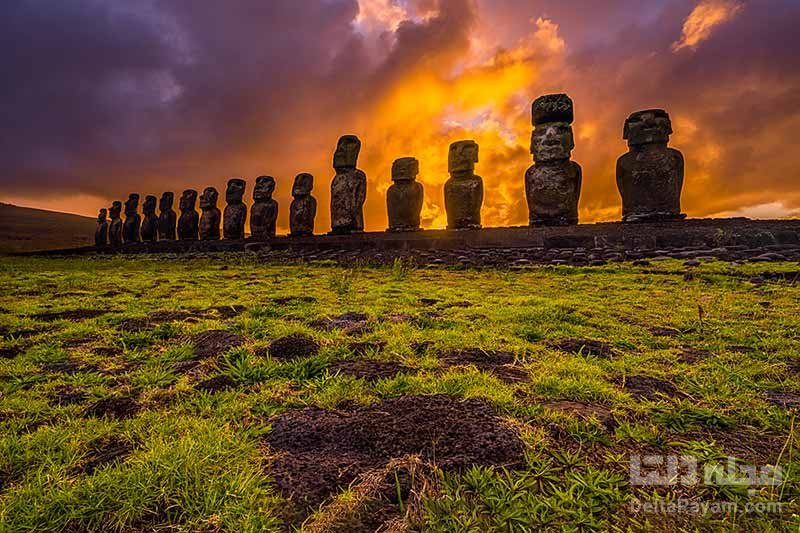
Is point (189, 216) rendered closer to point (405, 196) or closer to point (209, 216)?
point (209, 216)

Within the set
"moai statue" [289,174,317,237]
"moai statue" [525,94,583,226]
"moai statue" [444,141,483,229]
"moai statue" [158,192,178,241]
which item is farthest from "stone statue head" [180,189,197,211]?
"moai statue" [525,94,583,226]

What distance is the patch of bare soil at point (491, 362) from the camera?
2191 mm

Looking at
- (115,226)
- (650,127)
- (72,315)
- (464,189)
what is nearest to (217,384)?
(72,315)

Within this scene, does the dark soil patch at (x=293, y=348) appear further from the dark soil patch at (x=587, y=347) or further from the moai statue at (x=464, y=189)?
the moai statue at (x=464, y=189)

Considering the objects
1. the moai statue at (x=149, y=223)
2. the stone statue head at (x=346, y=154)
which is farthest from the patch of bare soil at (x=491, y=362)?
the moai statue at (x=149, y=223)

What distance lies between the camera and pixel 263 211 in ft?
52.1

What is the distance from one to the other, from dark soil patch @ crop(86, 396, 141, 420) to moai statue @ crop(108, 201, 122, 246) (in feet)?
89.0

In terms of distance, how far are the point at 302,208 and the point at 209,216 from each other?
6.22m

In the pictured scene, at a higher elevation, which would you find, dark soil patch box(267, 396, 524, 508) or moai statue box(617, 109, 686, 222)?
moai statue box(617, 109, 686, 222)

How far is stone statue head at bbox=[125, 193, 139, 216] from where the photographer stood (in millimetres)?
24156

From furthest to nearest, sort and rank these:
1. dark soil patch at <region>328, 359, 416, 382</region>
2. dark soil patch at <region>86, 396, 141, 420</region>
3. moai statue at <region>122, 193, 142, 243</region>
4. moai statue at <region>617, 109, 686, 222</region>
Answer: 1. moai statue at <region>122, 193, 142, 243</region>
2. moai statue at <region>617, 109, 686, 222</region>
3. dark soil patch at <region>328, 359, 416, 382</region>
4. dark soil patch at <region>86, 396, 141, 420</region>

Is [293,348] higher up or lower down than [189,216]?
lower down

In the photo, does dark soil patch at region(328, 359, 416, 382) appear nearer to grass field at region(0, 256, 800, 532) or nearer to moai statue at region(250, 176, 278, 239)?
grass field at region(0, 256, 800, 532)

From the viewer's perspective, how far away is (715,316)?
3469 mm
